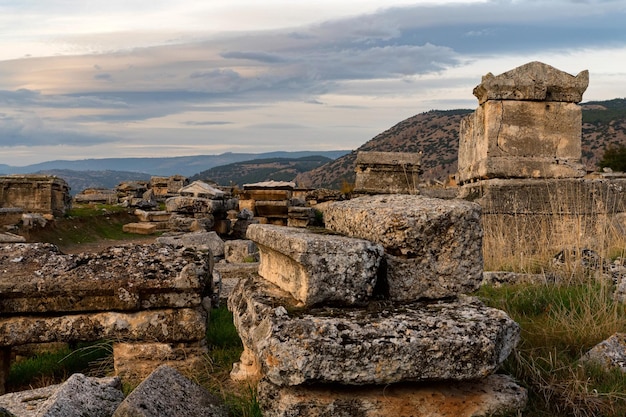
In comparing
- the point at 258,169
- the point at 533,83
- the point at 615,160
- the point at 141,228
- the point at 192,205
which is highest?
the point at 533,83

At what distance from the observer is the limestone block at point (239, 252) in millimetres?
10766

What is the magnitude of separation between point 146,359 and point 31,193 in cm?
Answer: 1632

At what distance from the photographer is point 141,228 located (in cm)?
1859

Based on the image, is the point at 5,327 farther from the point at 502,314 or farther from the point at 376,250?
the point at 502,314

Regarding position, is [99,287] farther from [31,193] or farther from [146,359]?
[31,193]

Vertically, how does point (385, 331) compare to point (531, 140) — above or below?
below

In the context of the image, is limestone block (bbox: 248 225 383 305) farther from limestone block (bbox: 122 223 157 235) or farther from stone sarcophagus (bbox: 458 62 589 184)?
limestone block (bbox: 122 223 157 235)

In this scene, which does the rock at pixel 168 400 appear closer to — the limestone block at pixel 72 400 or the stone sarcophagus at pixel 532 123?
the limestone block at pixel 72 400

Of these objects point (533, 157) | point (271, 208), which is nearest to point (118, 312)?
point (533, 157)

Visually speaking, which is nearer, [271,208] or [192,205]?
[192,205]

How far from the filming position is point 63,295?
4070mm

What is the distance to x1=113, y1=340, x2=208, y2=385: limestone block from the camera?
4062 millimetres

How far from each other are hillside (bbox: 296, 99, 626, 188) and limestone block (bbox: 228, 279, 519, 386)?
182ft

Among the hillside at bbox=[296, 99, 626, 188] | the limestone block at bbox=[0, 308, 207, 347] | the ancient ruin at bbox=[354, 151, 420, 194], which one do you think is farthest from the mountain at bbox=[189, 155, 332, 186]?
the limestone block at bbox=[0, 308, 207, 347]
